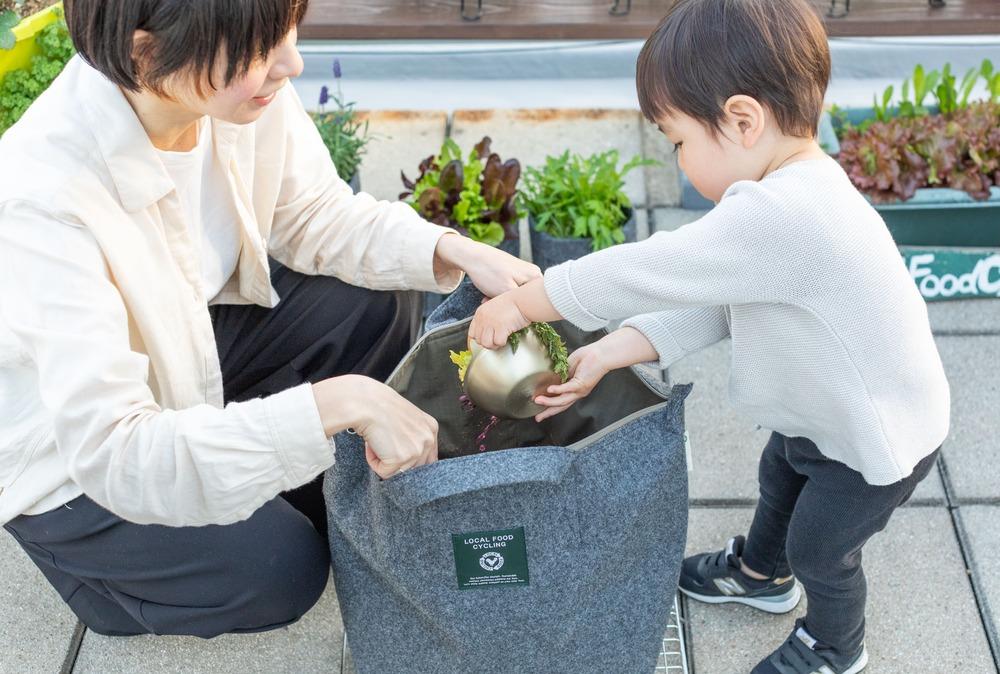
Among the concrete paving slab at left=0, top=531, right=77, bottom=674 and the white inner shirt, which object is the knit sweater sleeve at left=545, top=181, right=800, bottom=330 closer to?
the white inner shirt

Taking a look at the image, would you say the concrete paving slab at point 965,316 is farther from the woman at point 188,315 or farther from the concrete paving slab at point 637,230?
the woman at point 188,315

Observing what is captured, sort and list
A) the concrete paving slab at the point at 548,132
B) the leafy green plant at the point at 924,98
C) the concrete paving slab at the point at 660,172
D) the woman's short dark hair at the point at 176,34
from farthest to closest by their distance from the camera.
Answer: the concrete paving slab at the point at 548,132, the concrete paving slab at the point at 660,172, the leafy green plant at the point at 924,98, the woman's short dark hair at the point at 176,34

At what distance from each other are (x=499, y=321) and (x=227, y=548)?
610 millimetres

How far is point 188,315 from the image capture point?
1780 millimetres

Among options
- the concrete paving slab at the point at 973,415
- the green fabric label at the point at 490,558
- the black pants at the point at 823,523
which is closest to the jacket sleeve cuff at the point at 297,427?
the green fabric label at the point at 490,558

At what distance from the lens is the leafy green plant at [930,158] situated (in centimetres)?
277

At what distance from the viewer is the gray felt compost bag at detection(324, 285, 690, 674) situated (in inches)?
61.6

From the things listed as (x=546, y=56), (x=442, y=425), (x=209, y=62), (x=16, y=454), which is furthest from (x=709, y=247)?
(x=546, y=56)

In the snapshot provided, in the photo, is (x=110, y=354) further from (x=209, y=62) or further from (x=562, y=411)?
(x=562, y=411)

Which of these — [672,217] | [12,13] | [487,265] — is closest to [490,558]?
[487,265]

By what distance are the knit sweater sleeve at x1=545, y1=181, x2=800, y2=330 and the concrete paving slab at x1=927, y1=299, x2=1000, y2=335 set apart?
1460 mm

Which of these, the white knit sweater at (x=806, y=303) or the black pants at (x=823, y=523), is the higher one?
the white knit sweater at (x=806, y=303)

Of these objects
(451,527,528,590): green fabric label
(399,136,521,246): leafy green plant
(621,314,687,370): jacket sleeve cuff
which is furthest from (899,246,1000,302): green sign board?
(451,527,528,590): green fabric label

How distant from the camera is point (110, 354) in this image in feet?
5.08
